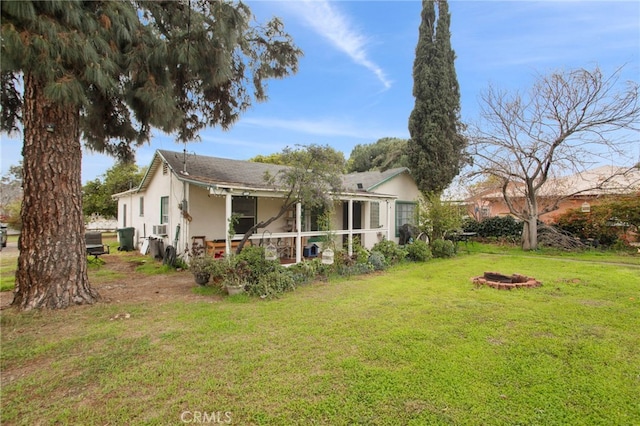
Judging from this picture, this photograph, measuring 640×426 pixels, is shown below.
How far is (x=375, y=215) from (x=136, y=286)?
9.05 m

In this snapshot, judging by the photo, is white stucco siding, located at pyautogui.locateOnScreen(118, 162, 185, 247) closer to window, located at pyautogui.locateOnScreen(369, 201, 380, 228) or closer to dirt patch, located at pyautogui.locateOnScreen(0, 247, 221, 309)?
dirt patch, located at pyautogui.locateOnScreen(0, 247, 221, 309)

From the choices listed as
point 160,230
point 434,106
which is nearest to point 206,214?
point 160,230

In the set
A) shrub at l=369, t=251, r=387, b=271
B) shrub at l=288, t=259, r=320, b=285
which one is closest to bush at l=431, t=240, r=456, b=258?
shrub at l=369, t=251, r=387, b=271

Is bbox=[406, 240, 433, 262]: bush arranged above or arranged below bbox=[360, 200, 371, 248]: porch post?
below

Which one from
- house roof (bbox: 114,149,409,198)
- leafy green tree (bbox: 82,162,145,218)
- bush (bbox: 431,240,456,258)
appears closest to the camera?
house roof (bbox: 114,149,409,198)

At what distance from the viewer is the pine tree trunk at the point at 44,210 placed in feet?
17.6

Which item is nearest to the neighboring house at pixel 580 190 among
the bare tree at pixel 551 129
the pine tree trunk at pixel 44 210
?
the bare tree at pixel 551 129

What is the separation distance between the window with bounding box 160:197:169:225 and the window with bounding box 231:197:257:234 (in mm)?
2716

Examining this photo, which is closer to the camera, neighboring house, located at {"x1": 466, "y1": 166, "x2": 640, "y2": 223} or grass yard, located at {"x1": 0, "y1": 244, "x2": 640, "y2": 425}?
grass yard, located at {"x1": 0, "y1": 244, "x2": 640, "y2": 425}

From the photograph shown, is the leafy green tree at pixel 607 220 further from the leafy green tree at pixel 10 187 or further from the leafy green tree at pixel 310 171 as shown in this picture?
the leafy green tree at pixel 10 187

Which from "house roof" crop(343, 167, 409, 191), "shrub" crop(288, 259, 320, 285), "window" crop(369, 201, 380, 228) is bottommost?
"shrub" crop(288, 259, 320, 285)
